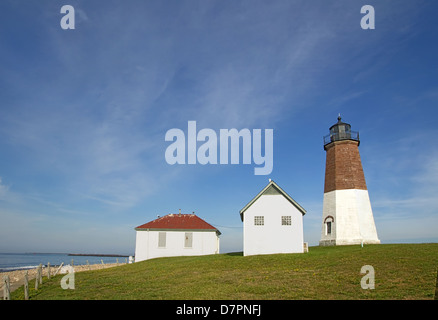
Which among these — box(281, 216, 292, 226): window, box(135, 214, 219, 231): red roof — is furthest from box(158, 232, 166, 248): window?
box(281, 216, 292, 226): window

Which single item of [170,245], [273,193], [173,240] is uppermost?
[273,193]

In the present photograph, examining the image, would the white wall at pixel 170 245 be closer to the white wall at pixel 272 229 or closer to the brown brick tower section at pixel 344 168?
the white wall at pixel 272 229

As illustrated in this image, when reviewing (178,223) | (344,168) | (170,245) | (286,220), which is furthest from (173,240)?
(344,168)

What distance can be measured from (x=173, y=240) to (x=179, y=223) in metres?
2.51

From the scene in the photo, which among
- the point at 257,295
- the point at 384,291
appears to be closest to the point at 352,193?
the point at 384,291

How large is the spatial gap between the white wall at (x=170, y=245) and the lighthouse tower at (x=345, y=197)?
15473 millimetres

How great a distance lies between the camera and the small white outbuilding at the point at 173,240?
40781mm

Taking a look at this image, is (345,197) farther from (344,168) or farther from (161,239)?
(161,239)

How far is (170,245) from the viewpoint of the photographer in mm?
40938

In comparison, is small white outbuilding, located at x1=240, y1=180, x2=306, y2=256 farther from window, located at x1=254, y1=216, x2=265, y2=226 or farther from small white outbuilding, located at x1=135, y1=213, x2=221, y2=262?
small white outbuilding, located at x1=135, y1=213, x2=221, y2=262

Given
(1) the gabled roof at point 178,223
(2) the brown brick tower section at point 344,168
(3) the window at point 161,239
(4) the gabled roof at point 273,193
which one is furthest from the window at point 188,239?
(2) the brown brick tower section at point 344,168
